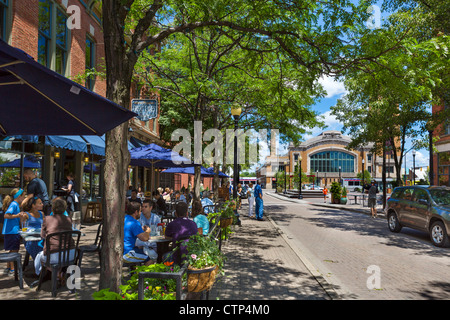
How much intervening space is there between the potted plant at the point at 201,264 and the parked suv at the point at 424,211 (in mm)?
8669

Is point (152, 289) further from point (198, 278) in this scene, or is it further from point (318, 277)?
point (318, 277)

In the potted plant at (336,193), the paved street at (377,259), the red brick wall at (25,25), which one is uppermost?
the red brick wall at (25,25)

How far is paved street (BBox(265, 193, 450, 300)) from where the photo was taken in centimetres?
604

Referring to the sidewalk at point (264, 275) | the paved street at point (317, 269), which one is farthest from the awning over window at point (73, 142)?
the sidewalk at point (264, 275)

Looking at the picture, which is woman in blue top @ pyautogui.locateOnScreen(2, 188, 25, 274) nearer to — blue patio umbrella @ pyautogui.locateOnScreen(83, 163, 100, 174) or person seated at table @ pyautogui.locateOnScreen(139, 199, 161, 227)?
person seated at table @ pyautogui.locateOnScreen(139, 199, 161, 227)

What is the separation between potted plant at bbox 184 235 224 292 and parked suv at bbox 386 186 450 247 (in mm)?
8669

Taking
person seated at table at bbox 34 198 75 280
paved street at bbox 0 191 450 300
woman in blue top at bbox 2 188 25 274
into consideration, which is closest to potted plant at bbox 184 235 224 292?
paved street at bbox 0 191 450 300

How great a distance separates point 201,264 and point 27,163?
9.73 m

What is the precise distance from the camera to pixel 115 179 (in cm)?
422

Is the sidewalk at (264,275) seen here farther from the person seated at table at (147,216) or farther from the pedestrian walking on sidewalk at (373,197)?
the pedestrian walking on sidewalk at (373,197)

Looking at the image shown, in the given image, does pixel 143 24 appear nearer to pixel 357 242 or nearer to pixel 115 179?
pixel 115 179

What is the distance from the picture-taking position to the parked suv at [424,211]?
10125 mm
